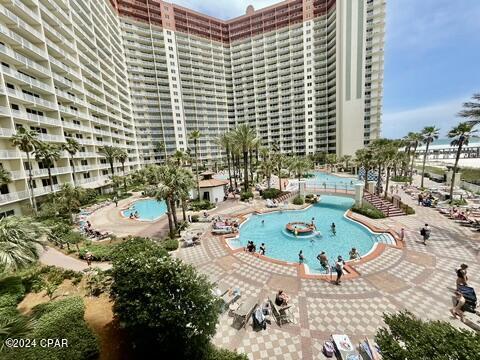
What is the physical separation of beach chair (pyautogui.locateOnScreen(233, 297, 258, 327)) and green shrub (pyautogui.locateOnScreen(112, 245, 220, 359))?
94.0 inches

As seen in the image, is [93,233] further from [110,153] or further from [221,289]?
[110,153]

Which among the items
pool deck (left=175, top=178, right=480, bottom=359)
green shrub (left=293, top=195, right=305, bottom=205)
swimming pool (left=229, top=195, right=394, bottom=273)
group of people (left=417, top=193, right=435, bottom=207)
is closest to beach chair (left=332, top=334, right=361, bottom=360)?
pool deck (left=175, top=178, right=480, bottom=359)

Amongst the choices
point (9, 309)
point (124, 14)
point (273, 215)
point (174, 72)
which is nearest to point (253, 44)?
point (174, 72)

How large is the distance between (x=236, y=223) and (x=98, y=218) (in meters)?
21.0

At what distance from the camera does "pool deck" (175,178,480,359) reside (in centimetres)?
879

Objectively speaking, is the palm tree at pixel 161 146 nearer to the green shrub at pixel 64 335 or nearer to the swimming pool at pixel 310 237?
the swimming pool at pixel 310 237

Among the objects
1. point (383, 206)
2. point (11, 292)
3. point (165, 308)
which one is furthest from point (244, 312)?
point (383, 206)

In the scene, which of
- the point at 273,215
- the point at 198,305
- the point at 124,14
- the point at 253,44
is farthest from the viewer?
the point at 253,44

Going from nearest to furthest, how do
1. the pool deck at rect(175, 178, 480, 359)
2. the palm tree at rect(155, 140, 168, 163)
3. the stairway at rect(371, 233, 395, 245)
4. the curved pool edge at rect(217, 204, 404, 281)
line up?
the pool deck at rect(175, 178, 480, 359)
the curved pool edge at rect(217, 204, 404, 281)
the stairway at rect(371, 233, 395, 245)
the palm tree at rect(155, 140, 168, 163)

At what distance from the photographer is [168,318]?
664cm

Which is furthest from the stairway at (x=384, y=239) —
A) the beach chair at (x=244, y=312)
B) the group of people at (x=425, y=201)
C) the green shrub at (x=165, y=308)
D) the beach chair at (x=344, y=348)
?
the green shrub at (x=165, y=308)

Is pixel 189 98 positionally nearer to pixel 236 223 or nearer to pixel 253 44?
pixel 253 44

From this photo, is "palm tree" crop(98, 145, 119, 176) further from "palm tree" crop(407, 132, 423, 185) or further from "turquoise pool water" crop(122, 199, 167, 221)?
"palm tree" crop(407, 132, 423, 185)

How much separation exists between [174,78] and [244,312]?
92.1 meters
